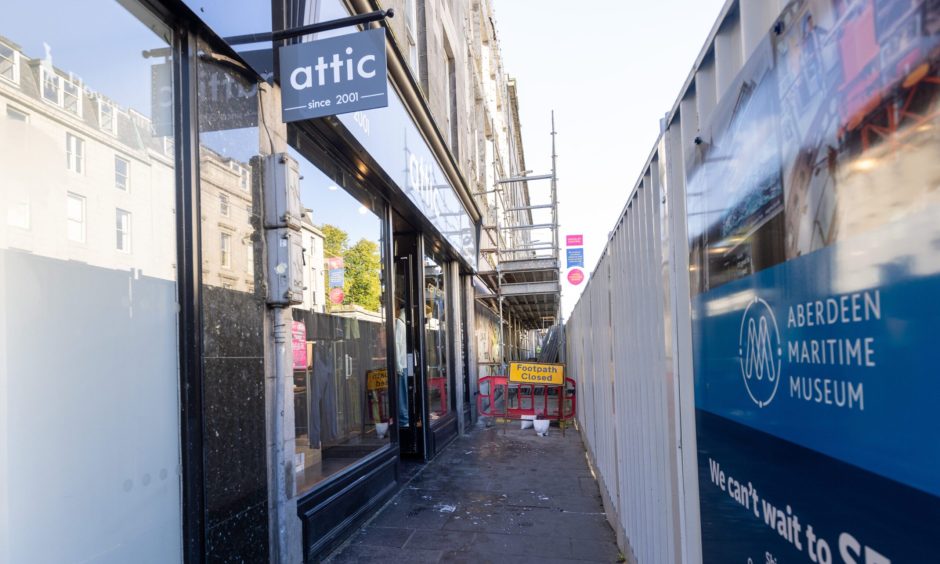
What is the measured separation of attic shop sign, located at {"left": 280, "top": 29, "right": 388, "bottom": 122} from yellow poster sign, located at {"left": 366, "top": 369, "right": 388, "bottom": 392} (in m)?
3.43

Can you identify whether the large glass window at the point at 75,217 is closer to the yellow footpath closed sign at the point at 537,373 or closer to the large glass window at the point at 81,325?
the large glass window at the point at 81,325

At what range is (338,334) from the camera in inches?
234

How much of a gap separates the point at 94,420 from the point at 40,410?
0.97 feet

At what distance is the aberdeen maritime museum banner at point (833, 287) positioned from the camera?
887 mm

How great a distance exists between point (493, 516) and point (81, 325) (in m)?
4.40

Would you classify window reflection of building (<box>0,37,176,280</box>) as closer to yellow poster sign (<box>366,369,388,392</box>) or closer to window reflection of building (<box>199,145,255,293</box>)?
window reflection of building (<box>199,145,255,293</box>)

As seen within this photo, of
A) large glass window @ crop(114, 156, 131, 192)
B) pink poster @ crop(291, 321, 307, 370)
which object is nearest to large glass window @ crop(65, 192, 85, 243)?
large glass window @ crop(114, 156, 131, 192)

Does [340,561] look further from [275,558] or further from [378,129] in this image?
[378,129]

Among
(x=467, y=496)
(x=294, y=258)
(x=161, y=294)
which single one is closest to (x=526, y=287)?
(x=467, y=496)

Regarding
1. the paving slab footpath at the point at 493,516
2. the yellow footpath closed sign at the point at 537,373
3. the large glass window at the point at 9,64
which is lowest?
the paving slab footpath at the point at 493,516

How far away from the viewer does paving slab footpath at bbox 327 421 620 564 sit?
4887 millimetres

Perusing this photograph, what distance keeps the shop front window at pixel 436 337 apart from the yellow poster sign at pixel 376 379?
7.35 feet

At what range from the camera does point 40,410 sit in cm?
248

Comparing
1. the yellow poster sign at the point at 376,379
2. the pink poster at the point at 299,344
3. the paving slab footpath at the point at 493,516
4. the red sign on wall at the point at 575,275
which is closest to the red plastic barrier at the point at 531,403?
the paving slab footpath at the point at 493,516
